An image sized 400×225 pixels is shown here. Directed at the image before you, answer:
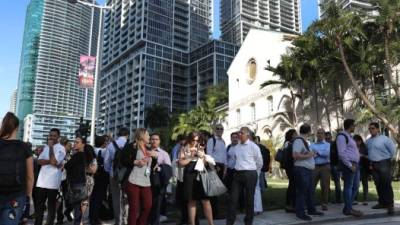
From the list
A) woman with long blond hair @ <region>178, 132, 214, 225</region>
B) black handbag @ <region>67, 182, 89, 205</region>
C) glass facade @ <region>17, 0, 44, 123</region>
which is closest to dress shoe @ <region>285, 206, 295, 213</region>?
woman with long blond hair @ <region>178, 132, 214, 225</region>

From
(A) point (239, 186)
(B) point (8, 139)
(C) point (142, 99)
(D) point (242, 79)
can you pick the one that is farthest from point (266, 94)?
(C) point (142, 99)

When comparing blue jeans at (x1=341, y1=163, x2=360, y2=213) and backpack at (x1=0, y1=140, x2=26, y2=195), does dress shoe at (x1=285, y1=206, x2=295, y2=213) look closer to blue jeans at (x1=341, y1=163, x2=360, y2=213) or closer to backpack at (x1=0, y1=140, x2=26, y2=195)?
blue jeans at (x1=341, y1=163, x2=360, y2=213)

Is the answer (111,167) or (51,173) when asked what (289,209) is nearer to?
(111,167)

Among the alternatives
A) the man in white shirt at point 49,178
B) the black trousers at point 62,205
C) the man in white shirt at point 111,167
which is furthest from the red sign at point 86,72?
the man in white shirt at point 49,178

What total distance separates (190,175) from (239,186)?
4.02 ft

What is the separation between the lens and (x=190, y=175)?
265 inches

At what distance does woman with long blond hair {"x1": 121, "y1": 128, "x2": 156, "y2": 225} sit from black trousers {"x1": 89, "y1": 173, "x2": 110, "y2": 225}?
6.84 ft

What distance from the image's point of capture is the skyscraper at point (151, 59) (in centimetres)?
11562

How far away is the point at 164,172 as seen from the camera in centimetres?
721

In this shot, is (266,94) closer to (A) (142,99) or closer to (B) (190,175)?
(B) (190,175)

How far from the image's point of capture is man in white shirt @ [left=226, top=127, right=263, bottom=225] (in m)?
7.24

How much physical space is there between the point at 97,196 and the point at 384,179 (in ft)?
A: 21.3

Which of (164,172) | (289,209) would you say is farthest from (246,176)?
(289,209)

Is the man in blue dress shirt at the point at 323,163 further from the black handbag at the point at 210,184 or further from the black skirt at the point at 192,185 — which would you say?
the black skirt at the point at 192,185
